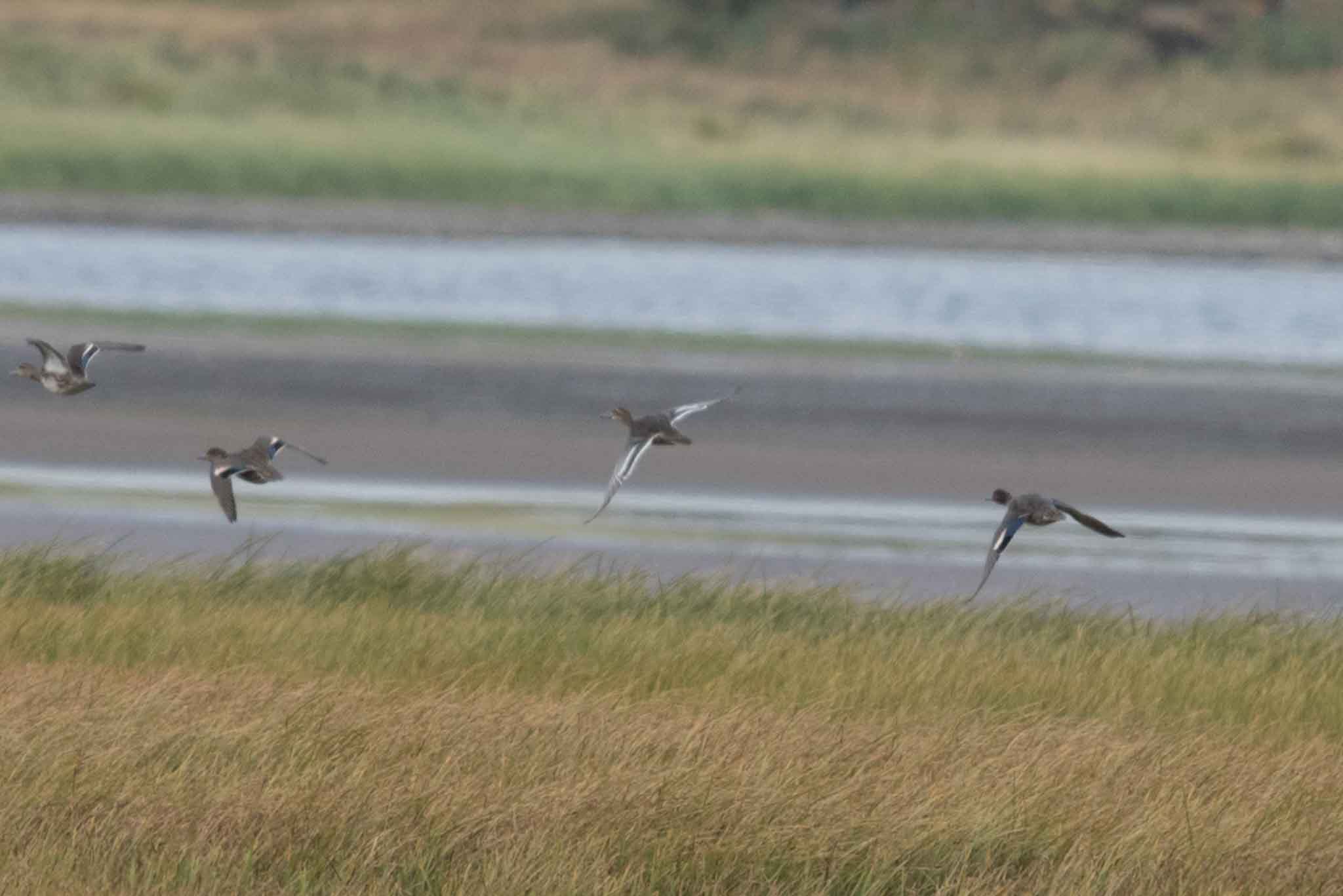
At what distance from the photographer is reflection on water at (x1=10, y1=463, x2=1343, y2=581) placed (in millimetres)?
13383

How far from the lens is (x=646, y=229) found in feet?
155

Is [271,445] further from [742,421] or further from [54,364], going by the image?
[742,421]

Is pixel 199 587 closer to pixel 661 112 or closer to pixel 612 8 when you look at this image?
pixel 661 112

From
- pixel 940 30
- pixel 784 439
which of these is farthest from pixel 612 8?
pixel 784 439

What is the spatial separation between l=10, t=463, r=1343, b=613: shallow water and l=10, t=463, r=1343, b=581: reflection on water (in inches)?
0.7

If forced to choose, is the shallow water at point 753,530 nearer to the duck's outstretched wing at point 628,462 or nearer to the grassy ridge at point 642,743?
the grassy ridge at point 642,743

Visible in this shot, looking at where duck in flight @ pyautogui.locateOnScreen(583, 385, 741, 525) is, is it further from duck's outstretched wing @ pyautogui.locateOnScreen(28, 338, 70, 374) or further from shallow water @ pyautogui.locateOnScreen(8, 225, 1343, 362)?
shallow water @ pyautogui.locateOnScreen(8, 225, 1343, 362)

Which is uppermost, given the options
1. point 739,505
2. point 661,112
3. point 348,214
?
point 661,112

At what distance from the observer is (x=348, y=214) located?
46625 mm

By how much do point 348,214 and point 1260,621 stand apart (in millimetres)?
37157

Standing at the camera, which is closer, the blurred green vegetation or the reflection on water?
the reflection on water

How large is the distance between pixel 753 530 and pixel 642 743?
241 inches

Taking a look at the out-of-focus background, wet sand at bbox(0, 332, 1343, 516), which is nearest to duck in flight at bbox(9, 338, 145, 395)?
the out-of-focus background

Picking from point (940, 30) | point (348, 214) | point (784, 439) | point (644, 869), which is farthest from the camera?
point (940, 30)
